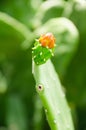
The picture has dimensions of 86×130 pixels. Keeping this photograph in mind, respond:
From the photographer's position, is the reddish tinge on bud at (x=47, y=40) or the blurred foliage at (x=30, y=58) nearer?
the reddish tinge on bud at (x=47, y=40)

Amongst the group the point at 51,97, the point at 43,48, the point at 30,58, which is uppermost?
the point at 30,58

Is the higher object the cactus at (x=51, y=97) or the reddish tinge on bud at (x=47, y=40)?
→ the reddish tinge on bud at (x=47, y=40)

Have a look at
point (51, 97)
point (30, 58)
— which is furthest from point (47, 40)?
point (30, 58)

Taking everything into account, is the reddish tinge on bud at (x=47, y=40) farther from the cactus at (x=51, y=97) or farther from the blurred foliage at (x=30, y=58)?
the blurred foliage at (x=30, y=58)

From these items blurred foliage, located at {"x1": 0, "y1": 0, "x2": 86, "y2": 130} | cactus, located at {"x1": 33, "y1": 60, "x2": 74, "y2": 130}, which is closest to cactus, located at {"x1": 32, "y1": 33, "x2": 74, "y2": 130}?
cactus, located at {"x1": 33, "y1": 60, "x2": 74, "y2": 130}

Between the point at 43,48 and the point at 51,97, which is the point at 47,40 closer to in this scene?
the point at 43,48

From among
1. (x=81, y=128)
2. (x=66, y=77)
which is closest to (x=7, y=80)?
(x=66, y=77)

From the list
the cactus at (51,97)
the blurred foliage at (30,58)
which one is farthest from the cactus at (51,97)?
the blurred foliage at (30,58)
